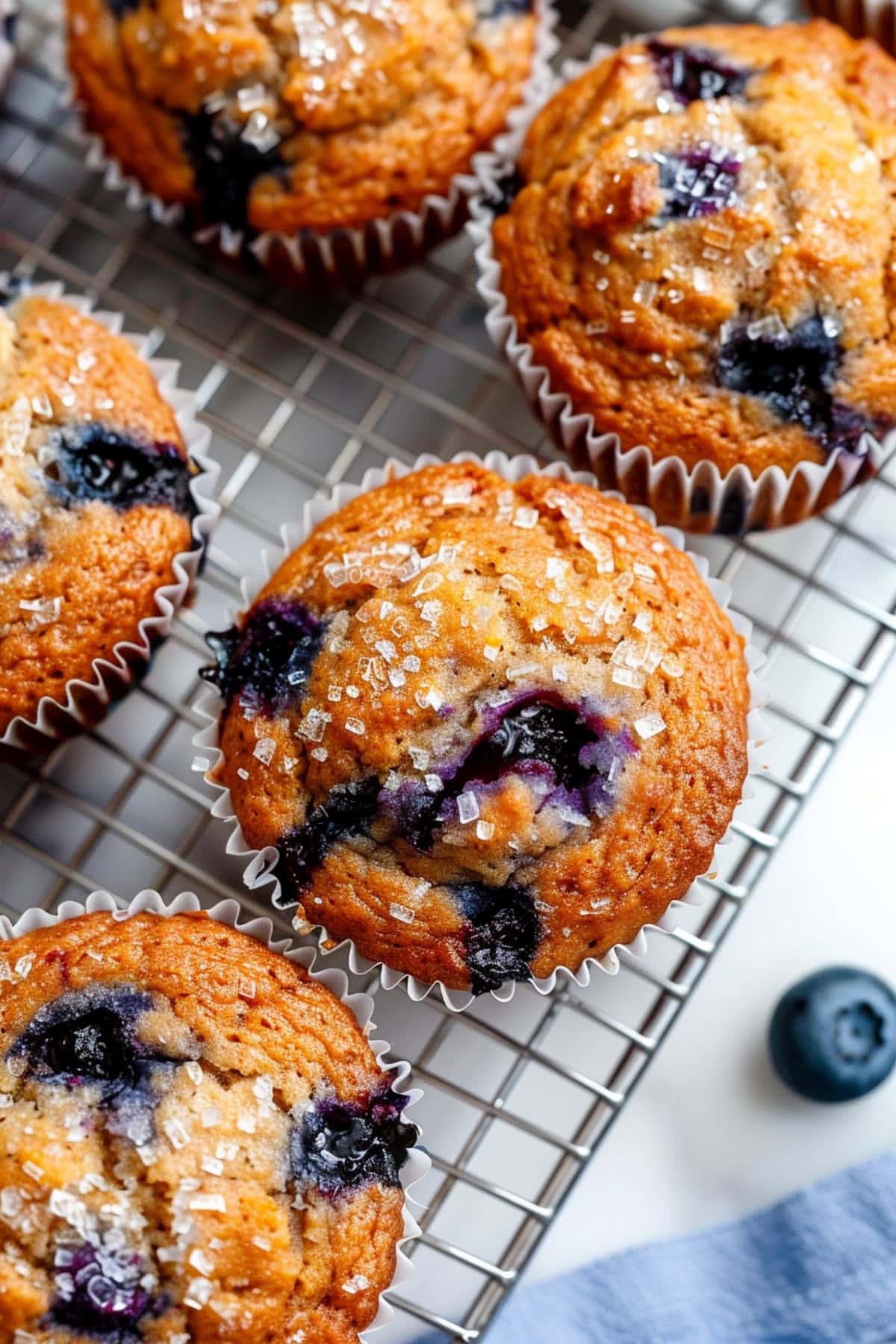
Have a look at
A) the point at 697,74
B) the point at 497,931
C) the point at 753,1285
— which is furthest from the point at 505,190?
the point at 753,1285

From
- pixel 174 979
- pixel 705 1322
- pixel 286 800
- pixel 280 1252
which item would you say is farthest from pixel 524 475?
pixel 705 1322

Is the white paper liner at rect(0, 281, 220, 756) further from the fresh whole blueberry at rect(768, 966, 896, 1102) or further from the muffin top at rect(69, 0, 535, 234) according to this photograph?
the fresh whole blueberry at rect(768, 966, 896, 1102)

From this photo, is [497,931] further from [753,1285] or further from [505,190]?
[505,190]

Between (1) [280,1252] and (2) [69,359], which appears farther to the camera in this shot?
(2) [69,359]

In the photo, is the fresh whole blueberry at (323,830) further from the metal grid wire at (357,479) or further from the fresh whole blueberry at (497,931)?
the metal grid wire at (357,479)

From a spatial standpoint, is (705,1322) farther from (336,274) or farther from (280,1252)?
(336,274)

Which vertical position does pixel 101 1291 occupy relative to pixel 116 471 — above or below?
below
